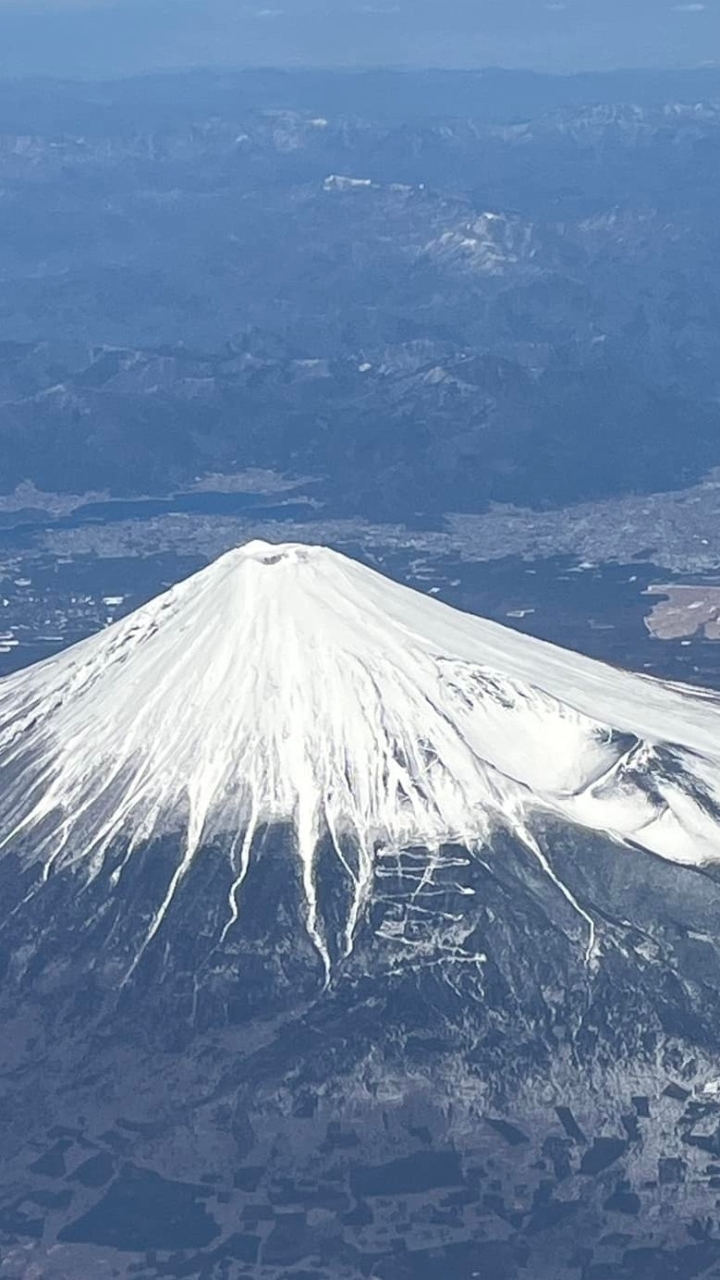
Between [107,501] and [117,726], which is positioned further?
[107,501]

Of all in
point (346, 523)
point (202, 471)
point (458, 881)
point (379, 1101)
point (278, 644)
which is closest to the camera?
point (379, 1101)

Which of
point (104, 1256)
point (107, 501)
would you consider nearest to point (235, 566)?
point (104, 1256)

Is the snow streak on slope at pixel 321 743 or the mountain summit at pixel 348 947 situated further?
the snow streak on slope at pixel 321 743

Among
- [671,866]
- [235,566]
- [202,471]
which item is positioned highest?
[235,566]

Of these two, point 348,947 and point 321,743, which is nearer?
point 348,947

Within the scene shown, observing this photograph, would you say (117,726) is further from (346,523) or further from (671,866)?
(346,523)

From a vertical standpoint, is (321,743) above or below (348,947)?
above

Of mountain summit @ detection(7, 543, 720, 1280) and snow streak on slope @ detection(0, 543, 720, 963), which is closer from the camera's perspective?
mountain summit @ detection(7, 543, 720, 1280)

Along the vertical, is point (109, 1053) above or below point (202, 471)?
above
